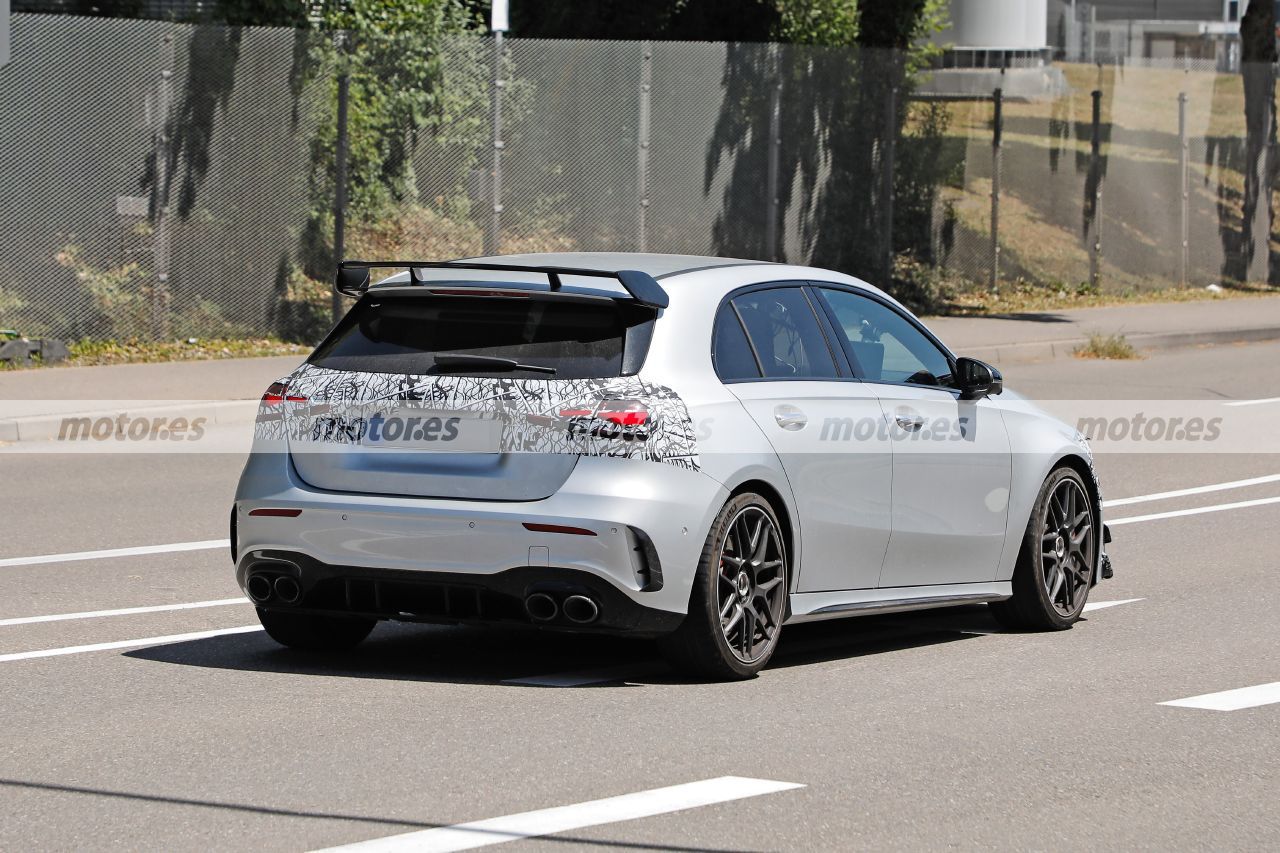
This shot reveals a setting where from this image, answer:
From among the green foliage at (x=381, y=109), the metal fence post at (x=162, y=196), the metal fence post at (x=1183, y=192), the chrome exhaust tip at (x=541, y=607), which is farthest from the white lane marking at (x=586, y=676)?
the metal fence post at (x=1183, y=192)

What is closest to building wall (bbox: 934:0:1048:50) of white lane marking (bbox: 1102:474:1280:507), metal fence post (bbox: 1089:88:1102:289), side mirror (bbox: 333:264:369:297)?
metal fence post (bbox: 1089:88:1102:289)

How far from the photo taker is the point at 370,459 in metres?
7.19

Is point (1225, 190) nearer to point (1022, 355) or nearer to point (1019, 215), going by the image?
point (1019, 215)

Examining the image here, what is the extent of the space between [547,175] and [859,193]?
5635 mm

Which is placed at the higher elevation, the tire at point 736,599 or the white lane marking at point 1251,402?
the tire at point 736,599

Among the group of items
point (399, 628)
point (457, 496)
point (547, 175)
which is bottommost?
point (399, 628)

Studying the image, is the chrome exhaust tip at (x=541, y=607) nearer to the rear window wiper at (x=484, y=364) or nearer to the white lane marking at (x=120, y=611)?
the rear window wiper at (x=484, y=364)

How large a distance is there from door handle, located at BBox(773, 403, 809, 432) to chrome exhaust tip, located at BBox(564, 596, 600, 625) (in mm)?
1082

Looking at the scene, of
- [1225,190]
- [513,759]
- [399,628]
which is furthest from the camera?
[1225,190]

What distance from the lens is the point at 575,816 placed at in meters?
5.46

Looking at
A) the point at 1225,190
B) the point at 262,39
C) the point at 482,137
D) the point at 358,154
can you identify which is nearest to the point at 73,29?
the point at 262,39

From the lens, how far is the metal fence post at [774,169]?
2506 centimetres

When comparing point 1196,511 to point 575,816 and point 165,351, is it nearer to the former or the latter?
point 575,816

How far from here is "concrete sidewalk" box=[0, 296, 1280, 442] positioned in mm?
15578
